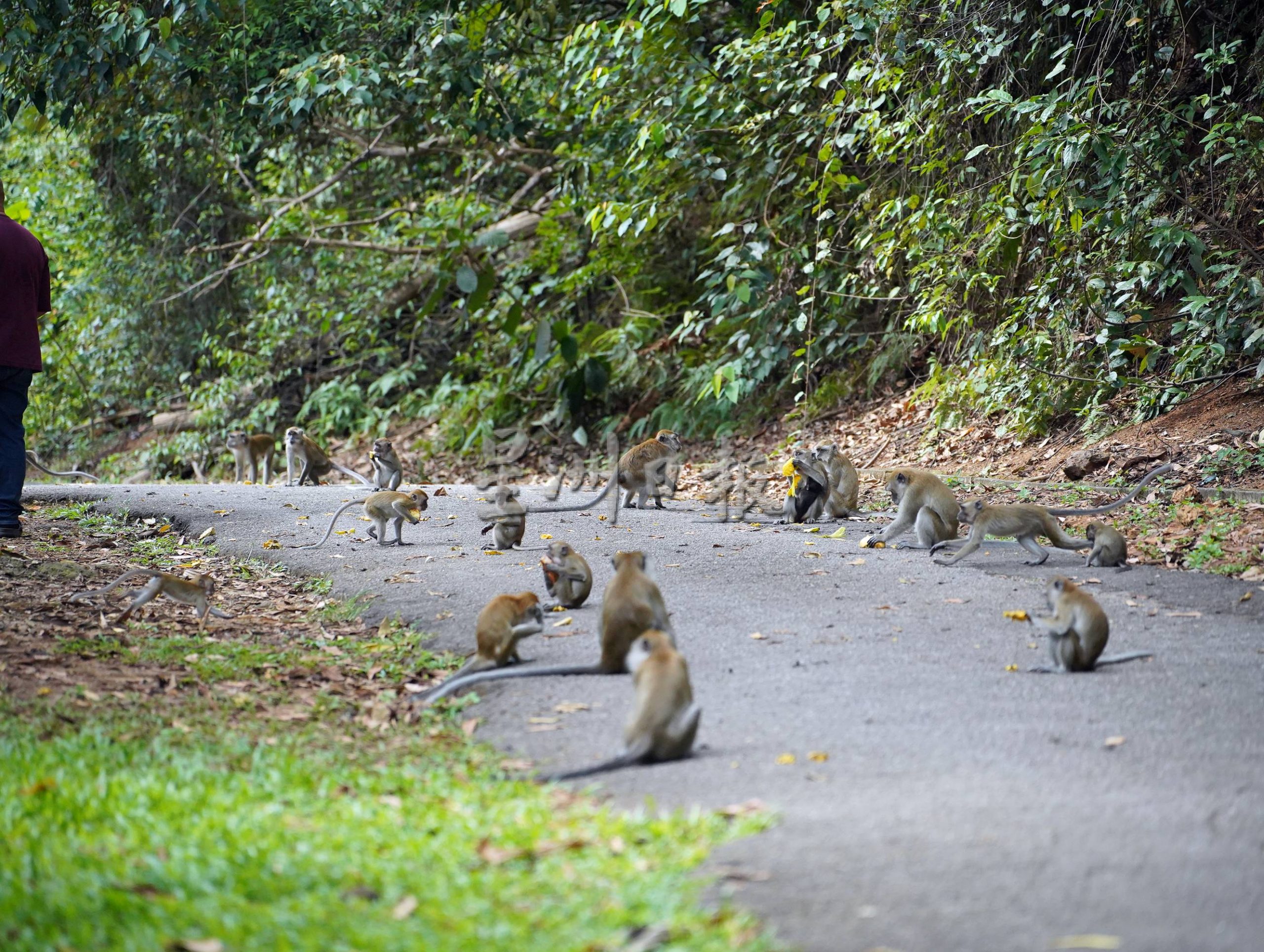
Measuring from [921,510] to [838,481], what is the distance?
204 centimetres

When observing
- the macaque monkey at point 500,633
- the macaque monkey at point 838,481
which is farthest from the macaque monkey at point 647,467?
the macaque monkey at point 500,633

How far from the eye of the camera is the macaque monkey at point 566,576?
810cm

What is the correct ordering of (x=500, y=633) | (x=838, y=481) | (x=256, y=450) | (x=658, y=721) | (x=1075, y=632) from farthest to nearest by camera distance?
1. (x=256, y=450)
2. (x=838, y=481)
3. (x=500, y=633)
4. (x=1075, y=632)
5. (x=658, y=721)

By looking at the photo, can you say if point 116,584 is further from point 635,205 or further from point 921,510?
point 635,205

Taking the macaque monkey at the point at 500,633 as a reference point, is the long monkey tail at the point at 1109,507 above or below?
above

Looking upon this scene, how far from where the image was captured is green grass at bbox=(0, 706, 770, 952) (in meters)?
3.39

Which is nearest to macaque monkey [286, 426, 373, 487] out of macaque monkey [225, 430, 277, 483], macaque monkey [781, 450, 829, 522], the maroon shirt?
macaque monkey [225, 430, 277, 483]

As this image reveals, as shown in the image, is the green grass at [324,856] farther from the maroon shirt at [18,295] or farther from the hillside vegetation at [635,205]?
the maroon shirt at [18,295]

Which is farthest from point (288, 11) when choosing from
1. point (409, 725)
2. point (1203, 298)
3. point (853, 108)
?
point (409, 725)

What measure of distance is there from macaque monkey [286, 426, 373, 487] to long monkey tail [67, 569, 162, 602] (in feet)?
22.8

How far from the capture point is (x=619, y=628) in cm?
630

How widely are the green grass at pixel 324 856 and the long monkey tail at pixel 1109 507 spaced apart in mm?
6171

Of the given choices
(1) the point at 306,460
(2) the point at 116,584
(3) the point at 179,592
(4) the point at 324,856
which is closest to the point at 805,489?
(3) the point at 179,592

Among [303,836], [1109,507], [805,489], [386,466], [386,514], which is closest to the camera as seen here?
[303,836]
